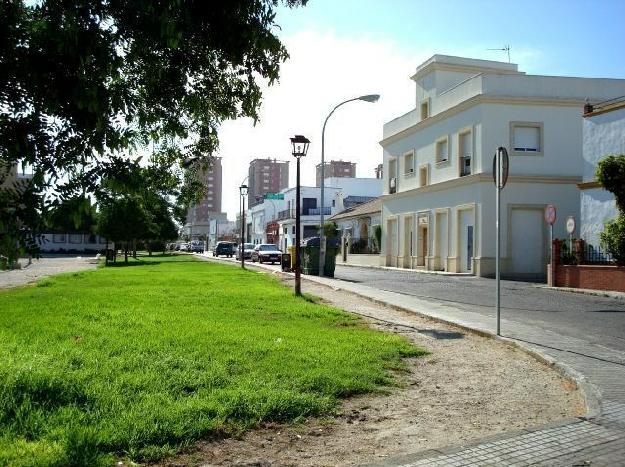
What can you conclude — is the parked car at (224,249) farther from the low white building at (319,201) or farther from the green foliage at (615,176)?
the green foliage at (615,176)

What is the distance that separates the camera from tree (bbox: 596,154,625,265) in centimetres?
1891

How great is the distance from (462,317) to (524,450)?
8.16 metres

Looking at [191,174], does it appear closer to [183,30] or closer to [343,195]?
[183,30]

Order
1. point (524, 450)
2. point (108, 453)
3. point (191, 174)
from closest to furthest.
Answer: point (108, 453) < point (524, 450) < point (191, 174)

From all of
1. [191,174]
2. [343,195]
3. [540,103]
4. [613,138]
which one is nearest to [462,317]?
[191,174]

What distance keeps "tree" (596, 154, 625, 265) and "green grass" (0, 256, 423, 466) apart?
12.1 meters

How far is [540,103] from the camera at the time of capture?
30.9 meters

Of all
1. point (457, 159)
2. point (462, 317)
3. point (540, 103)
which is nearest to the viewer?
point (462, 317)

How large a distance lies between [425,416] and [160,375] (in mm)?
2582

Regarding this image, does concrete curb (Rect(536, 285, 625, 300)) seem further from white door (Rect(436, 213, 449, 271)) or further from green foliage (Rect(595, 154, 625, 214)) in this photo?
white door (Rect(436, 213, 449, 271))

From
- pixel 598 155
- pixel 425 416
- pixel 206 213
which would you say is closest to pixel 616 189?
pixel 598 155

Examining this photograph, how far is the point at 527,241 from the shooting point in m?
30.6

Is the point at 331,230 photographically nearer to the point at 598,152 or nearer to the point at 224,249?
the point at 224,249

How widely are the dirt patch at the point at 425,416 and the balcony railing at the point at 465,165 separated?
25.7 meters
